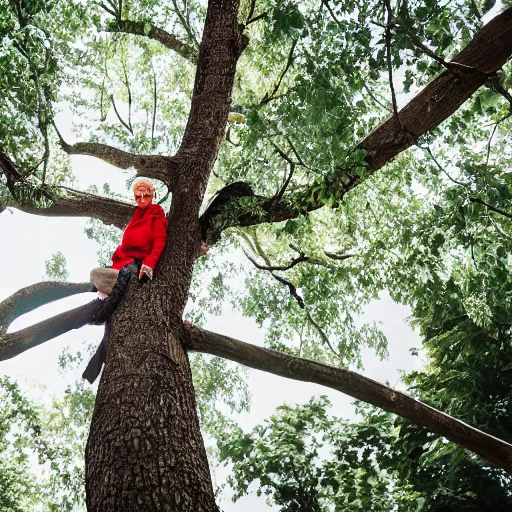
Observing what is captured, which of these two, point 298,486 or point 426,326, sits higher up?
point 426,326

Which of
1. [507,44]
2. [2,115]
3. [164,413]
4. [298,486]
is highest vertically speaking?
[2,115]

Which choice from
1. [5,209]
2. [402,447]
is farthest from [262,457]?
[5,209]

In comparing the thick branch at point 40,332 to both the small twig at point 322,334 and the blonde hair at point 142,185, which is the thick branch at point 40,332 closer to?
the blonde hair at point 142,185

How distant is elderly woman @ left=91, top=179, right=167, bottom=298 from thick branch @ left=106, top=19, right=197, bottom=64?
10.9 ft

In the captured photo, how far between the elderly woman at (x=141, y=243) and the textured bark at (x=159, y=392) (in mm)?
82

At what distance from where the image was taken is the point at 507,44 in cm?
373

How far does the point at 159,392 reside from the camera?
9.16ft

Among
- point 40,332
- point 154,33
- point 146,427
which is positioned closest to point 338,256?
point 154,33

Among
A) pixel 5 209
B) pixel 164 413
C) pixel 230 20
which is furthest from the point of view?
pixel 230 20

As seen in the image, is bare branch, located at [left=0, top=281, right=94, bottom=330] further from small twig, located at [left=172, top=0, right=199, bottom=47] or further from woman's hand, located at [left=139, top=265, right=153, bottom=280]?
small twig, located at [left=172, top=0, right=199, bottom=47]

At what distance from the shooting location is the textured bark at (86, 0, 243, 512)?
88.5 inches

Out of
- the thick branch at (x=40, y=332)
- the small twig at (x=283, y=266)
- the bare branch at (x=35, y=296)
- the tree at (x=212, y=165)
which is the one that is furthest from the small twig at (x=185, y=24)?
the thick branch at (x=40, y=332)

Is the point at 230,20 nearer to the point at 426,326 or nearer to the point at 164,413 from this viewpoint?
the point at 164,413

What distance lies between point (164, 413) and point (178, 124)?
6774 millimetres
